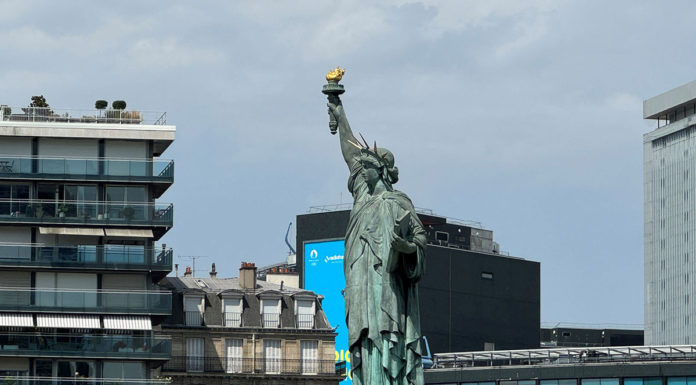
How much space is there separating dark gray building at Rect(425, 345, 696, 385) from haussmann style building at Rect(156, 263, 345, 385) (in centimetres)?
1661

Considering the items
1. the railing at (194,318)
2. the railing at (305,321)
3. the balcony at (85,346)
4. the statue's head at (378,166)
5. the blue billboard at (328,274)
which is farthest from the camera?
the blue billboard at (328,274)

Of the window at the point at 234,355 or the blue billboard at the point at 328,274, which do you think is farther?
the blue billboard at the point at 328,274

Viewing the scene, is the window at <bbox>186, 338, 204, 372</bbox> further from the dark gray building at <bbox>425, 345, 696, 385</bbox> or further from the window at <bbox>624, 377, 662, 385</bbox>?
the window at <bbox>624, 377, 662, 385</bbox>

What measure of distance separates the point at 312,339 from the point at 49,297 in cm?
2428

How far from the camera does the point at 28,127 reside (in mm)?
97500

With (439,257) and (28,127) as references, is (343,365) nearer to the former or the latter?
(28,127)

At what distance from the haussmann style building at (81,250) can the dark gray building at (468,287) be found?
7251 centimetres

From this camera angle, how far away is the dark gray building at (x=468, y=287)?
6890 inches

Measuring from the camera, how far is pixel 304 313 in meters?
117

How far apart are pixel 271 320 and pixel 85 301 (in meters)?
21.6

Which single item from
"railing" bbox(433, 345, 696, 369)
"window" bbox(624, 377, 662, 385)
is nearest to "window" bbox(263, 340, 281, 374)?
"railing" bbox(433, 345, 696, 369)

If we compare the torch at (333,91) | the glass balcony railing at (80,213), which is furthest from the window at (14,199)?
the torch at (333,91)

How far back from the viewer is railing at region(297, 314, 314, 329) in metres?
116

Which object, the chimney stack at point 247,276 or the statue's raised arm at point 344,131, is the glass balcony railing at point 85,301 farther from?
the statue's raised arm at point 344,131
